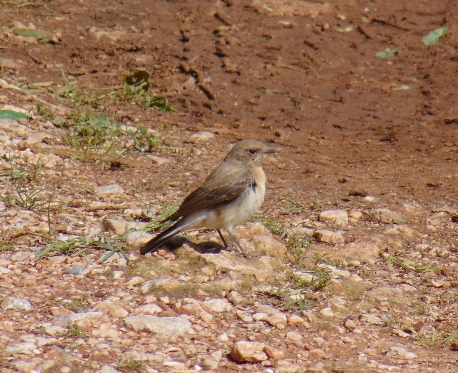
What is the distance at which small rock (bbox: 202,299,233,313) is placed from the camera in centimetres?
596

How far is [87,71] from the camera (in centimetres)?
1094

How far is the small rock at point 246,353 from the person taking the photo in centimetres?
529

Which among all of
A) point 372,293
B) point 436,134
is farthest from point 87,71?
point 372,293

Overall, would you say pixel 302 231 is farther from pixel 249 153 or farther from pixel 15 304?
pixel 15 304

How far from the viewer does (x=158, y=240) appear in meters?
6.71

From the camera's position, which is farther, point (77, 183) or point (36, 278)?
point (77, 183)

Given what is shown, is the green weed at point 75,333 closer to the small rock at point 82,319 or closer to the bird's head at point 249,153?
the small rock at point 82,319

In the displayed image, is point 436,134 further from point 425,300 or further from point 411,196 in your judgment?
point 425,300

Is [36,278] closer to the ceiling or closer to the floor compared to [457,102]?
closer to the floor

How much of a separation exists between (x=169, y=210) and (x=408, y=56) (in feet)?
19.5

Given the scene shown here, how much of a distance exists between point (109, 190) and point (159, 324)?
2.76 meters

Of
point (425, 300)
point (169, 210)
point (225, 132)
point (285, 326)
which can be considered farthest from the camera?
point (225, 132)

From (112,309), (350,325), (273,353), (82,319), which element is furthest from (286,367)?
(82,319)

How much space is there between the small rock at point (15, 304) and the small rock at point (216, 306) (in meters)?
1.32
